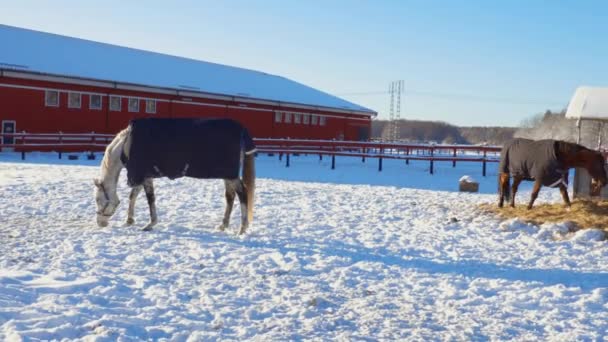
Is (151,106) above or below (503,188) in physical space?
above

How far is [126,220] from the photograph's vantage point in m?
8.66

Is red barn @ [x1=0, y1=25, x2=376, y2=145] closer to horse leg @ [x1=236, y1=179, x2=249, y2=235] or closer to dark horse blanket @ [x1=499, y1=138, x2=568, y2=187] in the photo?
horse leg @ [x1=236, y1=179, x2=249, y2=235]

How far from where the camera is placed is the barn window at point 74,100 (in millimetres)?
26062

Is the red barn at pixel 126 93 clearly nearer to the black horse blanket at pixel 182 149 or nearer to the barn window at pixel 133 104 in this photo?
the barn window at pixel 133 104

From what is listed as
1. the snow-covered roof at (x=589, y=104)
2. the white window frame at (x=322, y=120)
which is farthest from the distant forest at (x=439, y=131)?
the snow-covered roof at (x=589, y=104)

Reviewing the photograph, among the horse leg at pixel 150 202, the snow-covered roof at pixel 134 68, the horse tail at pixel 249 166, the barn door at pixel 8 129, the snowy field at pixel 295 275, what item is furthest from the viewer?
the snow-covered roof at pixel 134 68

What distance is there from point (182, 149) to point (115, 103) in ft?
70.3

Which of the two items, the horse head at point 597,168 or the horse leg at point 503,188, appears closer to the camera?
the horse head at point 597,168

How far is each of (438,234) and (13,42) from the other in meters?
26.4

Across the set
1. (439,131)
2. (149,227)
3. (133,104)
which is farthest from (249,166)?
(439,131)

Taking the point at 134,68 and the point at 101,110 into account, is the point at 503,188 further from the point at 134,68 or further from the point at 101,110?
the point at 134,68

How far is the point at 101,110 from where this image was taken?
27.2 meters

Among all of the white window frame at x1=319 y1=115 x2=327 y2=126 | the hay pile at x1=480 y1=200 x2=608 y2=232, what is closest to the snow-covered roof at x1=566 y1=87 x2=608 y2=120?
the hay pile at x1=480 y1=200 x2=608 y2=232

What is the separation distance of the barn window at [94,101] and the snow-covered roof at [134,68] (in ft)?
3.42
